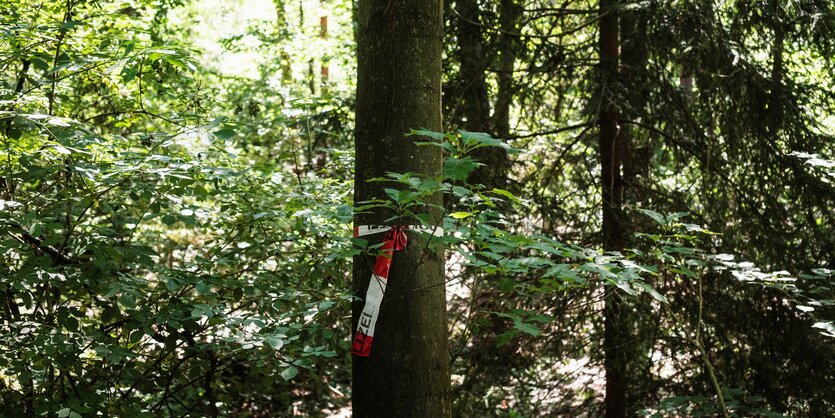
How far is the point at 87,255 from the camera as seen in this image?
3.29 metres

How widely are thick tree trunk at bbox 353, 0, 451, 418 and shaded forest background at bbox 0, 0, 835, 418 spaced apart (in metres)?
0.36

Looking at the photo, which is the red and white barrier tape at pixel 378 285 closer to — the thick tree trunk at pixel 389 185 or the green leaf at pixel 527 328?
the thick tree trunk at pixel 389 185

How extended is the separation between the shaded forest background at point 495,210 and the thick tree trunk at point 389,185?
355 millimetres

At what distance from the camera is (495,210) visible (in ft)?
13.1

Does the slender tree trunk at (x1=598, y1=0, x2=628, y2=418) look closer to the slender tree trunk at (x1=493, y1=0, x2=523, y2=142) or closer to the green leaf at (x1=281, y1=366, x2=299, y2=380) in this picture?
the slender tree trunk at (x1=493, y1=0, x2=523, y2=142)

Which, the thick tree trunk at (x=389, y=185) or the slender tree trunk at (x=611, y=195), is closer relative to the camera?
the thick tree trunk at (x=389, y=185)

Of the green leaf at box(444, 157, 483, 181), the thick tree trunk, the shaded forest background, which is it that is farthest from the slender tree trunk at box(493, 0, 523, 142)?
the green leaf at box(444, 157, 483, 181)

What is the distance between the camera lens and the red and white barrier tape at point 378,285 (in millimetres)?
2531

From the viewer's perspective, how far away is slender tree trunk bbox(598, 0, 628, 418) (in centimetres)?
559

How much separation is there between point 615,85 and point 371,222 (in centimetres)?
382

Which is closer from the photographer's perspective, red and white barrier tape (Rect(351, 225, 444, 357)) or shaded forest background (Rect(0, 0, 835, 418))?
red and white barrier tape (Rect(351, 225, 444, 357))

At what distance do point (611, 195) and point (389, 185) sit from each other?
Result: 354cm

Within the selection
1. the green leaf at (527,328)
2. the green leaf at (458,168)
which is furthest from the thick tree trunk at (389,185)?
the green leaf at (458,168)

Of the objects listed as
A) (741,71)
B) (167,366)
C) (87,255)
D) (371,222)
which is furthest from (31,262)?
(741,71)
